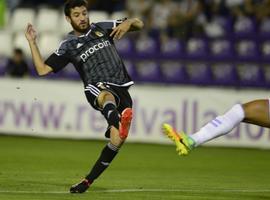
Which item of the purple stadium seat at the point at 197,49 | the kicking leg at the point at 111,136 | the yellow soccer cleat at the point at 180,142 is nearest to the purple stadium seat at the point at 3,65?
the purple stadium seat at the point at 197,49

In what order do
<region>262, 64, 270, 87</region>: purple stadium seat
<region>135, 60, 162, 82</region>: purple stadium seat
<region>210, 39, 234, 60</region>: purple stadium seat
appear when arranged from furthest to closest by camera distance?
<region>135, 60, 162, 82</region>: purple stadium seat
<region>210, 39, 234, 60</region>: purple stadium seat
<region>262, 64, 270, 87</region>: purple stadium seat

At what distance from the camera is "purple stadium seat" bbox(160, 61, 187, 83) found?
18.9 meters

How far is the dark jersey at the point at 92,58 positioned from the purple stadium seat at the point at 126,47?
940 cm

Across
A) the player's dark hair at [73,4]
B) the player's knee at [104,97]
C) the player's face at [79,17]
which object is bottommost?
the player's knee at [104,97]

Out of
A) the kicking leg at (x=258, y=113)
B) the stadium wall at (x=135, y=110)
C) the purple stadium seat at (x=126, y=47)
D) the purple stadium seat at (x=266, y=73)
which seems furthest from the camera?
the purple stadium seat at (x=126, y=47)

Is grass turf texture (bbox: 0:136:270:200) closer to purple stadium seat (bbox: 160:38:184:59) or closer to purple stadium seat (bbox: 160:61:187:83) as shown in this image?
purple stadium seat (bbox: 160:61:187:83)

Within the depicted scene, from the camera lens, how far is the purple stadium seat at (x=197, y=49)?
19.0 m

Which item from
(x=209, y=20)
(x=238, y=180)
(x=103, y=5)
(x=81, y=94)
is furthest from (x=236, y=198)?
(x=103, y=5)

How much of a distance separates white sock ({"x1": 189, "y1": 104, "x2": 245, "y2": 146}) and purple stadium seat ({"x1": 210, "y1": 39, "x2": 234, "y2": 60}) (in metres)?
10.2

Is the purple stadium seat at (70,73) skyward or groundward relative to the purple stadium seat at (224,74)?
groundward

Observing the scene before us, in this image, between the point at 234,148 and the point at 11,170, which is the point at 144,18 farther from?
the point at 11,170

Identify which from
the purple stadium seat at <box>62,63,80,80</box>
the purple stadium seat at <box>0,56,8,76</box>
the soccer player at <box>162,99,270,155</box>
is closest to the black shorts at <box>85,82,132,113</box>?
the soccer player at <box>162,99,270,155</box>

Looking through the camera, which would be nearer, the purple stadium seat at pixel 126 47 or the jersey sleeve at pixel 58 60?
the jersey sleeve at pixel 58 60

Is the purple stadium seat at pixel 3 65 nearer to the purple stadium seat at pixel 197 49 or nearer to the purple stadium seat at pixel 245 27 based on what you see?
the purple stadium seat at pixel 197 49
